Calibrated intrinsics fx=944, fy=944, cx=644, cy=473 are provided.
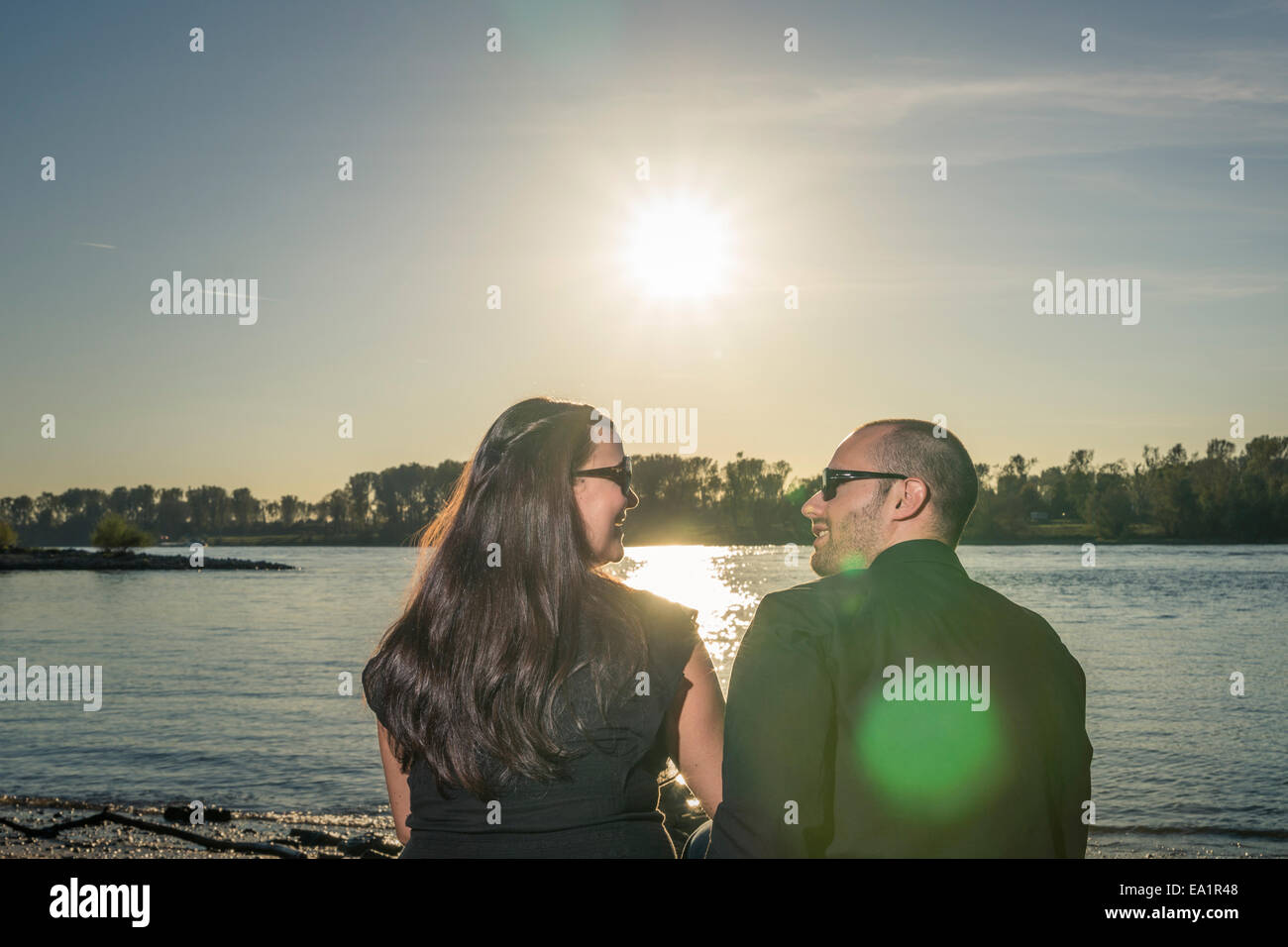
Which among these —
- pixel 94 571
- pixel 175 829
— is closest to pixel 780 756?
pixel 175 829

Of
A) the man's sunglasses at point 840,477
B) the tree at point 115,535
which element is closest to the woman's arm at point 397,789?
the man's sunglasses at point 840,477

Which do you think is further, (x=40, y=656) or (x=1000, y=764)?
(x=40, y=656)

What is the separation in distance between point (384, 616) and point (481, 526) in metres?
56.1

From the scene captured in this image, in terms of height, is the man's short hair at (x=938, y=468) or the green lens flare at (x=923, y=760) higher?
the man's short hair at (x=938, y=468)

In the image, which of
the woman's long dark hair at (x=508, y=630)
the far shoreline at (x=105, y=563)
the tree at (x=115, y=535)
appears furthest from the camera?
the tree at (x=115, y=535)

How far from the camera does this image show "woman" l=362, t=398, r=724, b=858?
8.73 feet

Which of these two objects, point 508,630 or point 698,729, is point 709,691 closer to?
point 698,729

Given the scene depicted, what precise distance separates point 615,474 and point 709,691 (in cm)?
72

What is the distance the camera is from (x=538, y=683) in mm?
2635

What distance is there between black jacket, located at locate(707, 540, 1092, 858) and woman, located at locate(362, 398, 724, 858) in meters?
0.27

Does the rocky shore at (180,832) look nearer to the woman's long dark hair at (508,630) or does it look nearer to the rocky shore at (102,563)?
the woman's long dark hair at (508,630)

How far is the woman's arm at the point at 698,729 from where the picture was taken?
9.13ft
